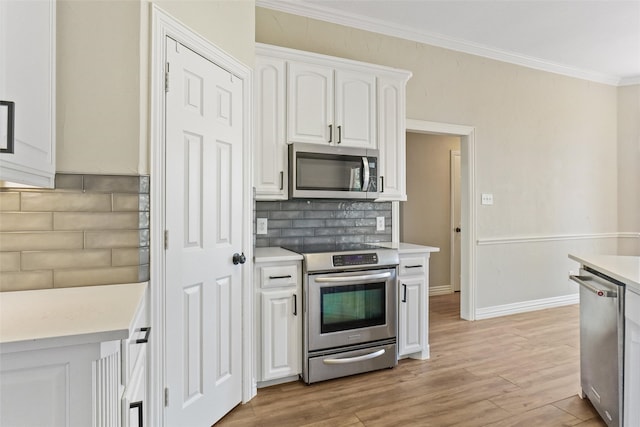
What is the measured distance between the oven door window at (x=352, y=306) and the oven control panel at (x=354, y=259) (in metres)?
0.16

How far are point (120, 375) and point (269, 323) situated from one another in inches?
56.4

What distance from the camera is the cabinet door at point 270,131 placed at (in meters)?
2.64

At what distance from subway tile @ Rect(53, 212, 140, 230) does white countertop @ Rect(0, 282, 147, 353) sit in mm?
244

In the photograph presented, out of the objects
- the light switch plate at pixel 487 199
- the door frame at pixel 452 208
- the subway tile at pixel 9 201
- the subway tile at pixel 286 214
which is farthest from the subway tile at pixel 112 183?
the door frame at pixel 452 208

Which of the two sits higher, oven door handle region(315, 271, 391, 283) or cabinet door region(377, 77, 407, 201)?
cabinet door region(377, 77, 407, 201)

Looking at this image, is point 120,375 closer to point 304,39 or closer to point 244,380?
point 244,380

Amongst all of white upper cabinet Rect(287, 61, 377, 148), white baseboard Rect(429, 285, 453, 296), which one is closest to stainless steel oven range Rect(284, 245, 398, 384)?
white upper cabinet Rect(287, 61, 377, 148)

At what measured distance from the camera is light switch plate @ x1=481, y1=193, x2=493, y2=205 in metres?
4.07

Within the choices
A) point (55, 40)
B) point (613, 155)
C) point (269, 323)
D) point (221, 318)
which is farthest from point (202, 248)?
point (613, 155)

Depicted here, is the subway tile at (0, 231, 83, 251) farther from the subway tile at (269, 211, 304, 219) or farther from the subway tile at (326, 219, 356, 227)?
the subway tile at (326, 219, 356, 227)

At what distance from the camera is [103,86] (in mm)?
1508

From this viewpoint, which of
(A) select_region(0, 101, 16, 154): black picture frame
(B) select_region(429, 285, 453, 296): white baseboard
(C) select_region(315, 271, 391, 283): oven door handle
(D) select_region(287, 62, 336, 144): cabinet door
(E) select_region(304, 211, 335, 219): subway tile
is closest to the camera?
(A) select_region(0, 101, 16, 154): black picture frame

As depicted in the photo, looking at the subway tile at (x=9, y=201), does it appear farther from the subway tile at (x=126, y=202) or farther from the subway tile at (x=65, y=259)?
the subway tile at (x=126, y=202)

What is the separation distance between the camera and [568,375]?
8.78ft
